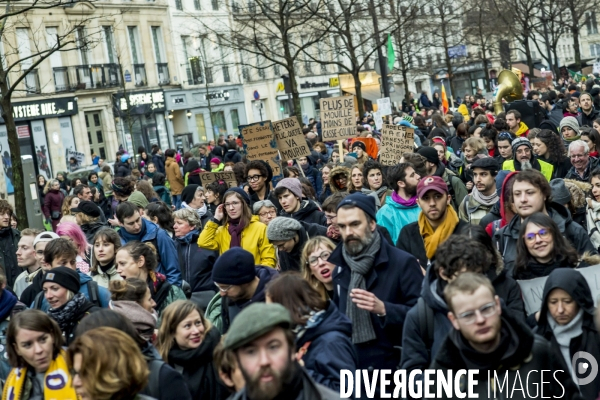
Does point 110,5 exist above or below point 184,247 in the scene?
above

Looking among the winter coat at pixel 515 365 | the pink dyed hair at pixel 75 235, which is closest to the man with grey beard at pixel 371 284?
the winter coat at pixel 515 365

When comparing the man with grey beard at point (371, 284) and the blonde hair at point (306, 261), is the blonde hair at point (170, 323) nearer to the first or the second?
the man with grey beard at point (371, 284)

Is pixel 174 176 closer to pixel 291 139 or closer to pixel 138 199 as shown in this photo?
pixel 291 139

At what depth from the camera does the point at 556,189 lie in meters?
7.98

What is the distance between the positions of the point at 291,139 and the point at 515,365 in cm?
1061

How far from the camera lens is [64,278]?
6.78 m

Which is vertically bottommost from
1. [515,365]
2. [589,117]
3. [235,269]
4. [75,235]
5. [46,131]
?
[515,365]

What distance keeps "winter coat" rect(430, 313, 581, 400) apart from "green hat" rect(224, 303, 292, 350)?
0.89 metres

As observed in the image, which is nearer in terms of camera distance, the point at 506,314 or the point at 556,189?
the point at 506,314

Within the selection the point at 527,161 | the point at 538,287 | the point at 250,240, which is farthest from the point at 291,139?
the point at 538,287

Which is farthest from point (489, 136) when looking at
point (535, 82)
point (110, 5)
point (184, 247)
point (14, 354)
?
point (110, 5)

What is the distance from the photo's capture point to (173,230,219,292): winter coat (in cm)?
871

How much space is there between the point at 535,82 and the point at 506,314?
38.9 m

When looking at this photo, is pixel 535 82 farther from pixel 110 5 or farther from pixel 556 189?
pixel 556 189
